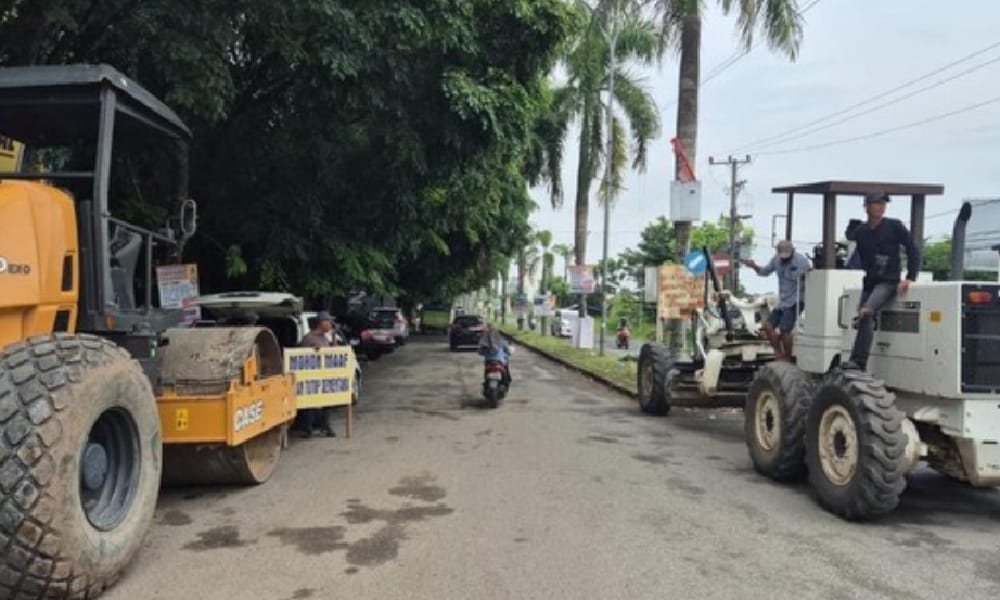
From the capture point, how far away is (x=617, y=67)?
30125 millimetres

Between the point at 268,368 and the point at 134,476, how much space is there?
3692 millimetres

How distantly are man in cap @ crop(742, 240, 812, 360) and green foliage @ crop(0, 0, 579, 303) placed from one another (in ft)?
14.1

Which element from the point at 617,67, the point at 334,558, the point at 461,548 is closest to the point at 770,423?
the point at 461,548

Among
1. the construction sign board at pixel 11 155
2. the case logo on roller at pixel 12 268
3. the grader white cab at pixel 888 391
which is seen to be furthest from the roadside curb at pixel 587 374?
the case logo on roller at pixel 12 268

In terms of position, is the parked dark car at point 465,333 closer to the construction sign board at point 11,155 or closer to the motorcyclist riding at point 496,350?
the motorcyclist riding at point 496,350

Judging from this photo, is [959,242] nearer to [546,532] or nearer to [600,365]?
[546,532]

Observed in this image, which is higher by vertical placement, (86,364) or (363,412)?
(86,364)

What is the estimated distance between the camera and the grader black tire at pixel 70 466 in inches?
174

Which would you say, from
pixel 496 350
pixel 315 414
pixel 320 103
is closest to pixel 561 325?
pixel 496 350

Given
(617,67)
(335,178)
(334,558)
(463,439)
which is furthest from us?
(617,67)

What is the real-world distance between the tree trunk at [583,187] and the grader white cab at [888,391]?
23868 millimetres

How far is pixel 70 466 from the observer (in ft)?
15.3

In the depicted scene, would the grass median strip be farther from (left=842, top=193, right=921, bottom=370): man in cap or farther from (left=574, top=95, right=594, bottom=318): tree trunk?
(left=842, top=193, right=921, bottom=370): man in cap

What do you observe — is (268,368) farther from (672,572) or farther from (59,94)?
(672,572)
